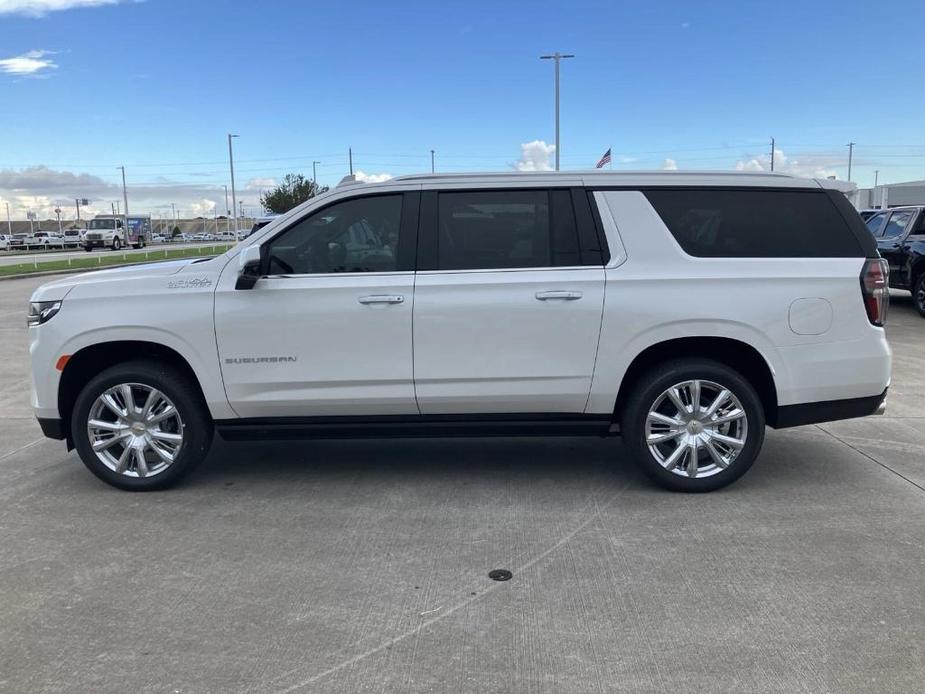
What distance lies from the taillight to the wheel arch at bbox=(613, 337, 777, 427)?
0.70 metres

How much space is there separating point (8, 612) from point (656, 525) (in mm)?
3249

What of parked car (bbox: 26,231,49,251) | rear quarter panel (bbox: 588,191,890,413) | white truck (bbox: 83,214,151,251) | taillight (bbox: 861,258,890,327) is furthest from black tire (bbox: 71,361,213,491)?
parked car (bbox: 26,231,49,251)

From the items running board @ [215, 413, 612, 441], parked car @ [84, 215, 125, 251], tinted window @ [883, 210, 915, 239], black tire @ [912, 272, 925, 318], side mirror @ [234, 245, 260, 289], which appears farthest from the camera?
parked car @ [84, 215, 125, 251]

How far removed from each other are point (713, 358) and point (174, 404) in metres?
3.38

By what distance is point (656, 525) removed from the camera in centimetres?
432

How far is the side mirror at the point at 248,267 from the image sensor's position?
4586 millimetres

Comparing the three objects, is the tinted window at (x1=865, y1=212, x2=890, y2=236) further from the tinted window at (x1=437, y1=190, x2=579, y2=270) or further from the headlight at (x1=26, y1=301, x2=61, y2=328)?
the headlight at (x1=26, y1=301, x2=61, y2=328)

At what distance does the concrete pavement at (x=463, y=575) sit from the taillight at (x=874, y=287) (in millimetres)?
1144

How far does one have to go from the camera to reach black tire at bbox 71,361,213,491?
478cm

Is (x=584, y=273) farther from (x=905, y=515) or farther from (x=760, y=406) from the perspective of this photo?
(x=905, y=515)

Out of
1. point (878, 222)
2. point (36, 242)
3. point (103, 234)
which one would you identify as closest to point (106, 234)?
point (103, 234)

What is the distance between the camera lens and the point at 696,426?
4730 millimetres

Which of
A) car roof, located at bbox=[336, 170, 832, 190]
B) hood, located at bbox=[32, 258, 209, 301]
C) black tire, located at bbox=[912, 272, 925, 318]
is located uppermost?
car roof, located at bbox=[336, 170, 832, 190]

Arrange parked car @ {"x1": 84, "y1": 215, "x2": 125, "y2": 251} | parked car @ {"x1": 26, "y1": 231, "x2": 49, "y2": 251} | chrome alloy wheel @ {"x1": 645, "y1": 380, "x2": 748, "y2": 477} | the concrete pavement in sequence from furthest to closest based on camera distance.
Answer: parked car @ {"x1": 26, "y1": 231, "x2": 49, "y2": 251}, parked car @ {"x1": 84, "y1": 215, "x2": 125, "y2": 251}, chrome alloy wheel @ {"x1": 645, "y1": 380, "x2": 748, "y2": 477}, the concrete pavement
